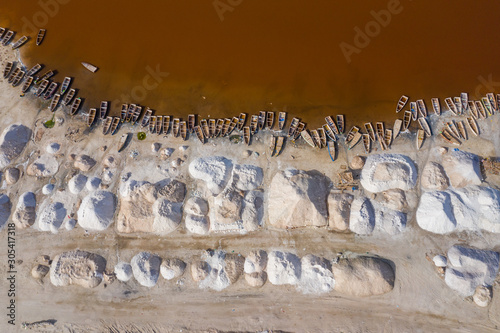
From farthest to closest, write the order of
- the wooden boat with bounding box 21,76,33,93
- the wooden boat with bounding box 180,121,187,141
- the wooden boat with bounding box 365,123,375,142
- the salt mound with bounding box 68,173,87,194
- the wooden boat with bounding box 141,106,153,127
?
1. the wooden boat with bounding box 21,76,33,93
2. the wooden boat with bounding box 141,106,153,127
3. the wooden boat with bounding box 180,121,187,141
4. the wooden boat with bounding box 365,123,375,142
5. the salt mound with bounding box 68,173,87,194

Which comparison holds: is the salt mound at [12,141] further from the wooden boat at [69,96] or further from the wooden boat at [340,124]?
the wooden boat at [340,124]

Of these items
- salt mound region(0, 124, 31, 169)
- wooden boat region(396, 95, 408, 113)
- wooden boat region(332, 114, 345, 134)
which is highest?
wooden boat region(396, 95, 408, 113)

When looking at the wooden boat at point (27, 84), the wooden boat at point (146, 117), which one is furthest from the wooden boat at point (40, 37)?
the wooden boat at point (146, 117)

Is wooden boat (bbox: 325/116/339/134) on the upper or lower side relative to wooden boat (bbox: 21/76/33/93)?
lower

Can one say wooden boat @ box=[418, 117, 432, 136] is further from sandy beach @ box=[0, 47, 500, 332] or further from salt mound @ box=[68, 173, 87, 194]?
salt mound @ box=[68, 173, 87, 194]

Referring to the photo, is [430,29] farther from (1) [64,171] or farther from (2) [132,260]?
(1) [64,171]

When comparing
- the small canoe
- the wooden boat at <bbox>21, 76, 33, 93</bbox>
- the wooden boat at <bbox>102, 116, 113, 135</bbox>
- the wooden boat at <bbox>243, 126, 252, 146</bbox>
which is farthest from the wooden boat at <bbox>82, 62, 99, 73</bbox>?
the small canoe

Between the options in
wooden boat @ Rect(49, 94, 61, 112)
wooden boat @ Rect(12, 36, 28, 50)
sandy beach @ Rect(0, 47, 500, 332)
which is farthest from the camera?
wooden boat @ Rect(12, 36, 28, 50)
